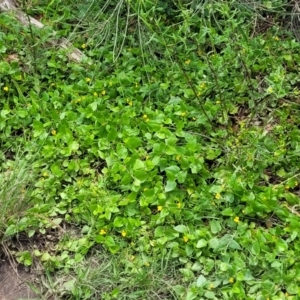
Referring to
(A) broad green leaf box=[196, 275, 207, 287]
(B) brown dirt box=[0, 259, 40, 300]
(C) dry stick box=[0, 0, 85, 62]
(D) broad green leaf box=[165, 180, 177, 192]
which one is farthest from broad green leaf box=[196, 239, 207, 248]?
(C) dry stick box=[0, 0, 85, 62]

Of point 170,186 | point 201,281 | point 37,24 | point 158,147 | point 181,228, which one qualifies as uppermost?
point 37,24

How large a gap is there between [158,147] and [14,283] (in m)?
0.97

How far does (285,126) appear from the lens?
291 cm

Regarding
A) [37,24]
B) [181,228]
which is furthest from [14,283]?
[37,24]

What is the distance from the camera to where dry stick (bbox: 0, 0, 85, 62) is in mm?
3301

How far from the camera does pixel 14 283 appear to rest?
2451 millimetres

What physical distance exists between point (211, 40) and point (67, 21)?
106cm

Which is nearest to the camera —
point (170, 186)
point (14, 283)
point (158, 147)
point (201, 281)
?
point (201, 281)

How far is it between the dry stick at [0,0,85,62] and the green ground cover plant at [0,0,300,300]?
50 mm

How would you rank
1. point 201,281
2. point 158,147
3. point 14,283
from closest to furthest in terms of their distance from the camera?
point 201,281, point 14,283, point 158,147

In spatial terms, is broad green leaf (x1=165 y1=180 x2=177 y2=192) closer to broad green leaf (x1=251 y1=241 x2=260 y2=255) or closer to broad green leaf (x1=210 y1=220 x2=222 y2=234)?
broad green leaf (x1=210 y1=220 x2=222 y2=234)

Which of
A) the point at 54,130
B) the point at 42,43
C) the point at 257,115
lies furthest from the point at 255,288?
the point at 42,43

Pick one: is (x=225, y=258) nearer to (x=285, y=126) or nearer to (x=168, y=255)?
(x=168, y=255)

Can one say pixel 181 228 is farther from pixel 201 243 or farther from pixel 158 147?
pixel 158 147
